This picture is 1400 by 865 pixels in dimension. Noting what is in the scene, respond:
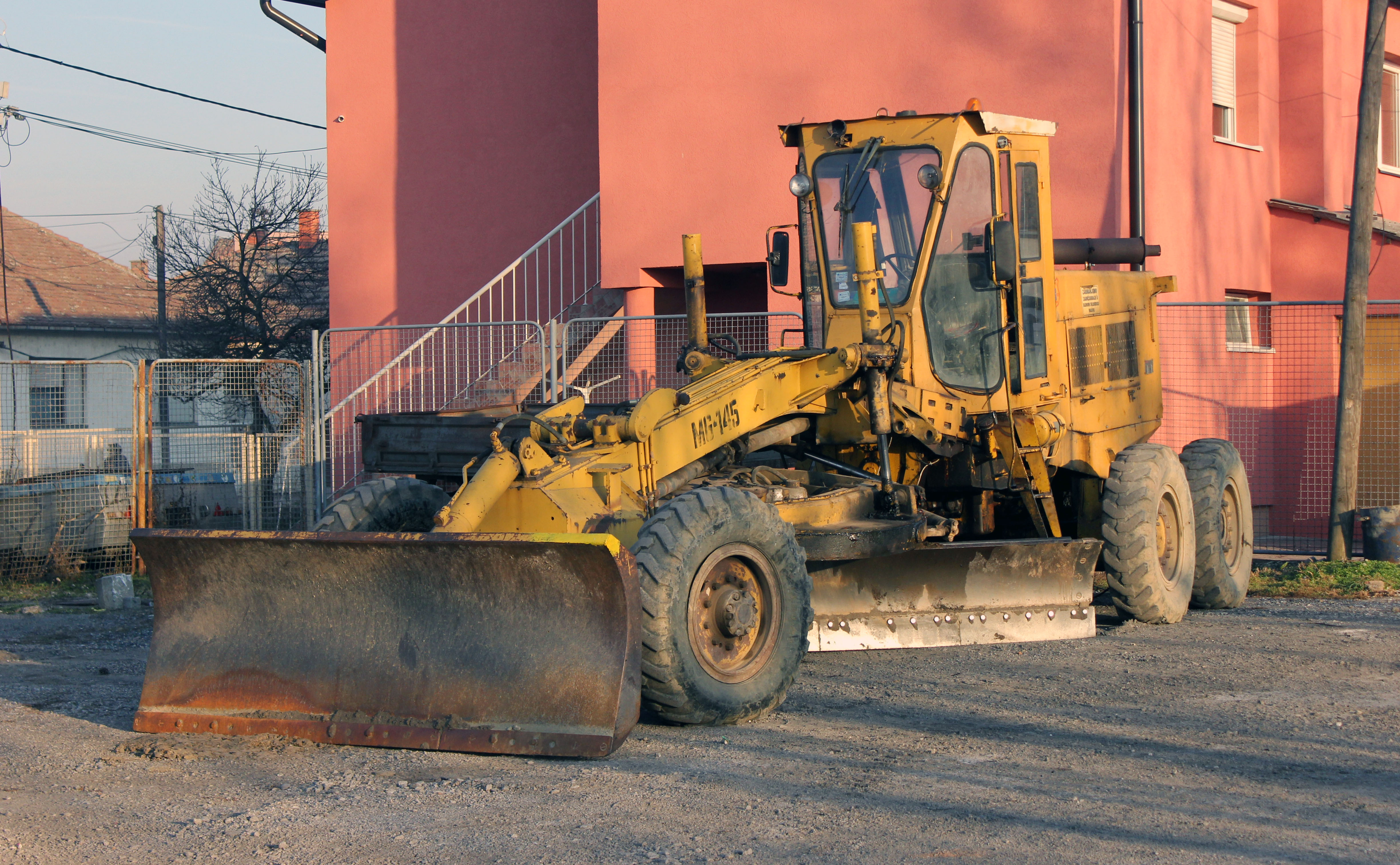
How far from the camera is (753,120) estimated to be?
15289 millimetres

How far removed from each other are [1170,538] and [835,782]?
510 centimetres

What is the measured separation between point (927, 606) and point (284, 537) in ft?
12.4

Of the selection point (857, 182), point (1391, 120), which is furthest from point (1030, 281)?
point (1391, 120)

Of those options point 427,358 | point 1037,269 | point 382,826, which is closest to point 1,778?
point 382,826

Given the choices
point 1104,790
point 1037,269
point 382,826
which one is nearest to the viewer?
point 382,826

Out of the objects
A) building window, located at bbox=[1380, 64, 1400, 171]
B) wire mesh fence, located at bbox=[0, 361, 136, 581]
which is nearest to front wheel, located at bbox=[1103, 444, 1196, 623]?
wire mesh fence, located at bbox=[0, 361, 136, 581]

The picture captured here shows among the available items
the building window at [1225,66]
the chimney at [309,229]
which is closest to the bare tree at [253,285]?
the chimney at [309,229]

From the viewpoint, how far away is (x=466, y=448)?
9695mm

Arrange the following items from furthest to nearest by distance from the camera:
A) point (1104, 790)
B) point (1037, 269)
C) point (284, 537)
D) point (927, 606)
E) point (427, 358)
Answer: point (427, 358) → point (1037, 269) → point (927, 606) → point (284, 537) → point (1104, 790)

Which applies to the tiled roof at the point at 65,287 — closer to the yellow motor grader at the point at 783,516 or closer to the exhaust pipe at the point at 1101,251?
the yellow motor grader at the point at 783,516

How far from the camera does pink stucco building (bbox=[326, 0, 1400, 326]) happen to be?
14211 millimetres

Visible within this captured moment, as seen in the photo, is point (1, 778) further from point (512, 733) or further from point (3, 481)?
point (3, 481)

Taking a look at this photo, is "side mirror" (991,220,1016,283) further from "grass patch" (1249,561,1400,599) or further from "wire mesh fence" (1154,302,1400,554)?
"wire mesh fence" (1154,302,1400,554)

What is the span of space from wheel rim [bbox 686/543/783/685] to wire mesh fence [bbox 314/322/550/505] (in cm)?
699
